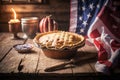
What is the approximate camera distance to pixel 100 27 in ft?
8.44

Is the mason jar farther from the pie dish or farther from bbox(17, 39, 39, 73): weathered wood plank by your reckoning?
the pie dish

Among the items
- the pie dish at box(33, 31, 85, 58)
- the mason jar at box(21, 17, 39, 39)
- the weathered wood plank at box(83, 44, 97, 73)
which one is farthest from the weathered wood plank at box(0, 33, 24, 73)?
the weathered wood plank at box(83, 44, 97, 73)

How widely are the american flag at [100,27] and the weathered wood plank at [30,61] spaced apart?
2.09 ft

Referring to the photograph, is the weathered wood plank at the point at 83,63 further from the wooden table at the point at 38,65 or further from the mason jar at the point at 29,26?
the mason jar at the point at 29,26

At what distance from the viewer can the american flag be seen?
2.11 meters

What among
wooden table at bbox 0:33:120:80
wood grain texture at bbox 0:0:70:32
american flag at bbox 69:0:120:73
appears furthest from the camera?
wood grain texture at bbox 0:0:70:32

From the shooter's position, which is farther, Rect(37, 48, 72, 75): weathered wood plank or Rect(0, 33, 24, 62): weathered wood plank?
Rect(0, 33, 24, 62): weathered wood plank

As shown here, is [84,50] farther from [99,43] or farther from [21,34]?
[21,34]

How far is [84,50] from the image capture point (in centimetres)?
256

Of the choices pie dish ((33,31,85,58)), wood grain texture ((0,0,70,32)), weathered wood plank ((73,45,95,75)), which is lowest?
weathered wood plank ((73,45,95,75))

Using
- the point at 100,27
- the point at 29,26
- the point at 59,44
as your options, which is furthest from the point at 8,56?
the point at 100,27

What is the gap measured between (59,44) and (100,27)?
683 mm

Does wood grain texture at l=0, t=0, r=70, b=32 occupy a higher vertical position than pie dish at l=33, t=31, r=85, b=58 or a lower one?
higher

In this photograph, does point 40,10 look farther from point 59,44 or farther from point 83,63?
point 83,63
